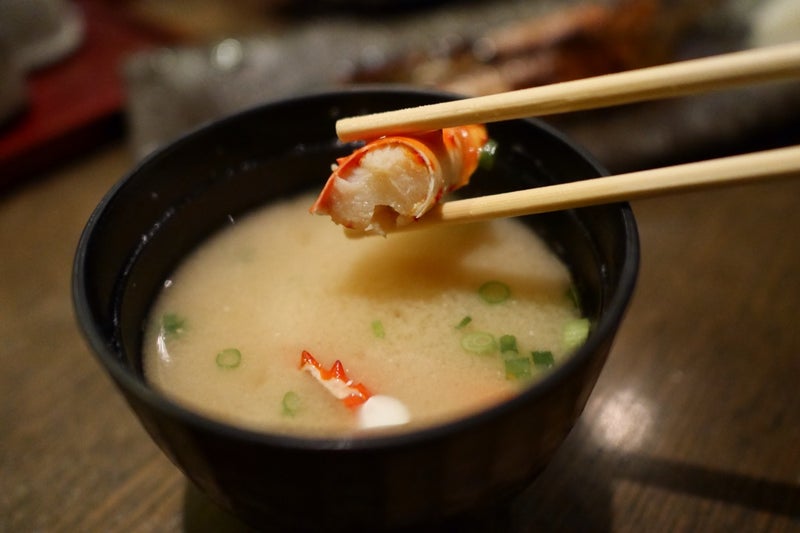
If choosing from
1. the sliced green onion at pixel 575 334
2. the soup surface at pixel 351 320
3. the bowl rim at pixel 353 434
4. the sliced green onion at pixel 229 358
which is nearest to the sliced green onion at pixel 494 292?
the soup surface at pixel 351 320

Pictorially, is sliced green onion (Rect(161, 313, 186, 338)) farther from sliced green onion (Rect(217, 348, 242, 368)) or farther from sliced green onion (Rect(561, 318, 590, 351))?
sliced green onion (Rect(561, 318, 590, 351))

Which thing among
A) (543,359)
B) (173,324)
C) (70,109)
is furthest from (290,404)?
(70,109)

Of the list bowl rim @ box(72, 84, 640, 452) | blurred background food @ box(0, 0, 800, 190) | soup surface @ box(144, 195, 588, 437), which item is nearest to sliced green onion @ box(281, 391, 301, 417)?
soup surface @ box(144, 195, 588, 437)

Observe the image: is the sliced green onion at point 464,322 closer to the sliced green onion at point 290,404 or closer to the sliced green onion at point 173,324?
the sliced green onion at point 290,404

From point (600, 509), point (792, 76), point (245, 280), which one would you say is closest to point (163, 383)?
point (245, 280)

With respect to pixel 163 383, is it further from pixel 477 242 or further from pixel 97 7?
pixel 97 7
